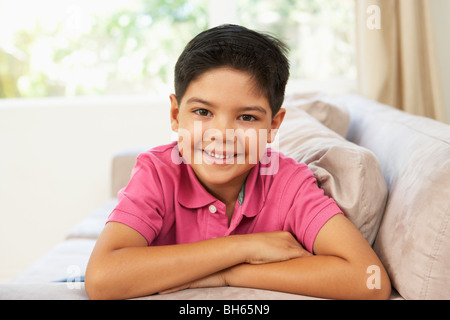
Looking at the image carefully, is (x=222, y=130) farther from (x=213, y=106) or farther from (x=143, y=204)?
(x=143, y=204)

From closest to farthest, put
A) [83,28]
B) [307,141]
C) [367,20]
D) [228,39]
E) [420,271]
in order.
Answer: [420,271] → [228,39] → [307,141] → [367,20] → [83,28]

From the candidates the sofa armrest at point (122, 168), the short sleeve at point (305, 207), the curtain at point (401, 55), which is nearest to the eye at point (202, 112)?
the short sleeve at point (305, 207)

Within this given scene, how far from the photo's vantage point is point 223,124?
1.01 m

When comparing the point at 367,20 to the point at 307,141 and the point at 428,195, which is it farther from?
the point at 428,195

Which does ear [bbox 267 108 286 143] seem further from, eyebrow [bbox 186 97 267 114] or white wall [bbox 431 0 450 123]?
white wall [bbox 431 0 450 123]

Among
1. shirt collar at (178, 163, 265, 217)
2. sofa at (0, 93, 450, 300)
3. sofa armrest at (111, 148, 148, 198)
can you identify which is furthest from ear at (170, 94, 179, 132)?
sofa armrest at (111, 148, 148, 198)

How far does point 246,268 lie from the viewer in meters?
0.95

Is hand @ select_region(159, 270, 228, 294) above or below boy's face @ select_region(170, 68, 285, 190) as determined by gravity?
below

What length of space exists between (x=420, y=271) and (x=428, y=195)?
0.14 meters

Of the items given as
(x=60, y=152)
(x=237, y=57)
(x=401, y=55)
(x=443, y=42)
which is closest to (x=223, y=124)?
(x=237, y=57)

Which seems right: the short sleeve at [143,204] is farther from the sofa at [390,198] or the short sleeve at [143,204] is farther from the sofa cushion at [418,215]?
the sofa cushion at [418,215]

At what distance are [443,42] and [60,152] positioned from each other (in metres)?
2.19

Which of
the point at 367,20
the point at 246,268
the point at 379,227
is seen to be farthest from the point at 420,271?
the point at 367,20

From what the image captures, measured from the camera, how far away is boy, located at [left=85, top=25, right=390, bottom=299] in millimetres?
906
